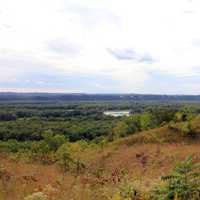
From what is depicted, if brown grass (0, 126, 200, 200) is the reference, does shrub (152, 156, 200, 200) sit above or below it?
above

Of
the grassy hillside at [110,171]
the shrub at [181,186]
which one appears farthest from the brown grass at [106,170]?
the shrub at [181,186]

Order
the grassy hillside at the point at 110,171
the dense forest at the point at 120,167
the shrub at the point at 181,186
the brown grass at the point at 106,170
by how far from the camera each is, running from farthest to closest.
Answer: the brown grass at the point at 106,170
the grassy hillside at the point at 110,171
the dense forest at the point at 120,167
the shrub at the point at 181,186

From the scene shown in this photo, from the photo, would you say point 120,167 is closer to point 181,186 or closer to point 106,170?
point 106,170

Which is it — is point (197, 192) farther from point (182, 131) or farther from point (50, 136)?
point (50, 136)

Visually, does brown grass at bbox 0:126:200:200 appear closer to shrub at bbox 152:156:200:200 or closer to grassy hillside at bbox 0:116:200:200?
grassy hillside at bbox 0:116:200:200

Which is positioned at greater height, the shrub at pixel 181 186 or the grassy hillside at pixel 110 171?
the shrub at pixel 181 186

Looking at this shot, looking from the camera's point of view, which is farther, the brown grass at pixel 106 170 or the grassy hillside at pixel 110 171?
the brown grass at pixel 106 170

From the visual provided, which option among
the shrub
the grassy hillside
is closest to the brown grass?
the grassy hillside

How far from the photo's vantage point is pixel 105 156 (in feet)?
62.1

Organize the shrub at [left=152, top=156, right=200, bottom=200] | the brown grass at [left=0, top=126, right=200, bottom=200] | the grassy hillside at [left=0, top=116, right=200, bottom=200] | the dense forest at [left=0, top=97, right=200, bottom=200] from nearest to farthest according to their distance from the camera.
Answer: the shrub at [left=152, top=156, right=200, bottom=200] < the dense forest at [left=0, top=97, right=200, bottom=200] < the grassy hillside at [left=0, top=116, right=200, bottom=200] < the brown grass at [left=0, top=126, right=200, bottom=200]

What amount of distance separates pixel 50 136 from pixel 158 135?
25324 millimetres

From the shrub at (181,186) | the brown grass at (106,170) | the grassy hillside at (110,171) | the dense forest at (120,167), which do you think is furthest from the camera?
the brown grass at (106,170)

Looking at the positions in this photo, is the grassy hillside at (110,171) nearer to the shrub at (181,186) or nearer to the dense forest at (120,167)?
the dense forest at (120,167)

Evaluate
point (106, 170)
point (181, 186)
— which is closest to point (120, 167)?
point (106, 170)
